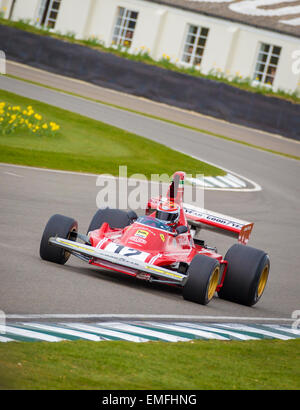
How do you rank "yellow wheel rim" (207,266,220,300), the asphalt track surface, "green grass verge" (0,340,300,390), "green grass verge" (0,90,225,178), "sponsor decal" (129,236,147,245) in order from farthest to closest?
1. "green grass verge" (0,90,225,178)
2. "sponsor decal" (129,236,147,245)
3. "yellow wheel rim" (207,266,220,300)
4. the asphalt track surface
5. "green grass verge" (0,340,300,390)

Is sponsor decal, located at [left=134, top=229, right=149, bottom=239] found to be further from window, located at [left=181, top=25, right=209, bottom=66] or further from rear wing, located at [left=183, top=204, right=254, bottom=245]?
window, located at [left=181, top=25, right=209, bottom=66]

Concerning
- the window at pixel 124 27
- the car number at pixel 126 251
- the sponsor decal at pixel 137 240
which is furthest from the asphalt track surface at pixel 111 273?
the window at pixel 124 27

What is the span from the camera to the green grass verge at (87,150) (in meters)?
21.4

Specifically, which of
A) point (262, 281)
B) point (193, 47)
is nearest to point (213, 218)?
point (262, 281)

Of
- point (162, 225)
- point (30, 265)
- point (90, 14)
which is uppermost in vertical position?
point (90, 14)

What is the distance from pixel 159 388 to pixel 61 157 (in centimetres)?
1599

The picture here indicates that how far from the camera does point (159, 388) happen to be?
645 cm

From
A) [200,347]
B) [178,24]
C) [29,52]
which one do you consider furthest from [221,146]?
[200,347]

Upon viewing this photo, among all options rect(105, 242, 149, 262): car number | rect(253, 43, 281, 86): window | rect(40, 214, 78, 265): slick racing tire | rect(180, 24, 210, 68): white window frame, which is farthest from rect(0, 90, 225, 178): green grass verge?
rect(180, 24, 210, 68): white window frame

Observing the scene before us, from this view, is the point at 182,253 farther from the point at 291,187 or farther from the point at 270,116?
the point at 270,116

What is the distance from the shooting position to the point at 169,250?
11.0m

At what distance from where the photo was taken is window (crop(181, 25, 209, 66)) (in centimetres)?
4622

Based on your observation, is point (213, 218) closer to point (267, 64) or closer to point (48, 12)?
point (267, 64)

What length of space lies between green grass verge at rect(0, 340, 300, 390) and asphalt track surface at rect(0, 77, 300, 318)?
1.11 meters
